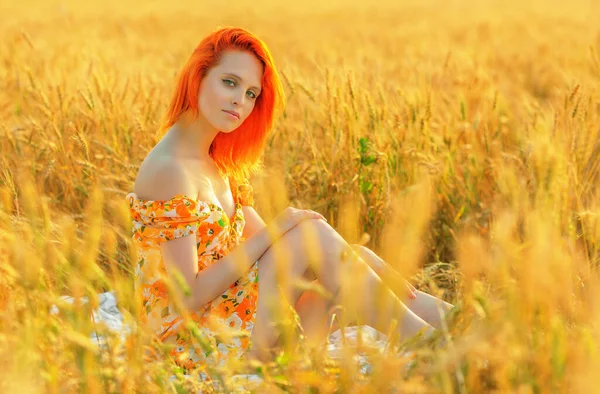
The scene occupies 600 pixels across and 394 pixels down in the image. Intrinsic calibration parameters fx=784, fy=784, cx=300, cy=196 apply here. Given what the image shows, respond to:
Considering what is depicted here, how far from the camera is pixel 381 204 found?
113 inches

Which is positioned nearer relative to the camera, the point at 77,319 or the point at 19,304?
the point at 77,319

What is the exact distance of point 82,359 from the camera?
137cm

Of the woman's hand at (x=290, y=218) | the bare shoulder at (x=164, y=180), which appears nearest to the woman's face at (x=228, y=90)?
the bare shoulder at (x=164, y=180)

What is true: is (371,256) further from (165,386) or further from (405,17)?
(405,17)

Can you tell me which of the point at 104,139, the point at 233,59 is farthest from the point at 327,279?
the point at 104,139

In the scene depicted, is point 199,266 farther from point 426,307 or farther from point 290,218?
point 426,307

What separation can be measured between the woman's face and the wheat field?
0.81 feet

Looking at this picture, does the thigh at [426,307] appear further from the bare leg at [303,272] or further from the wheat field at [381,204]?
the bare leg at [303,272]

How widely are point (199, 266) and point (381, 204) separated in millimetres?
883

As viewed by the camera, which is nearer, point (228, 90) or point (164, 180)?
point (164, 180)

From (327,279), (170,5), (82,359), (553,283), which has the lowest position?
(170,5)

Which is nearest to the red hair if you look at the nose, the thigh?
the nose

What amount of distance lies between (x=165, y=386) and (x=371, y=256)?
97cm

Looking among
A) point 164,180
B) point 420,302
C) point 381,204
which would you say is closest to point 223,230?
point 164,180
